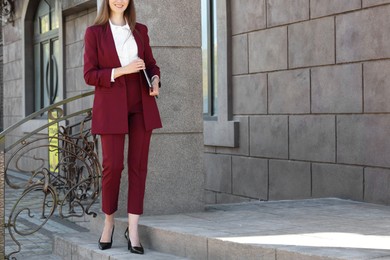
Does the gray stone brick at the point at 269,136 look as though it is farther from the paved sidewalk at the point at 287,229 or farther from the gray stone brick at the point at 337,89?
the paved sidewalk at the point at 287,229

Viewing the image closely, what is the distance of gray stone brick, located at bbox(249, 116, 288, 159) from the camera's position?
9648mm

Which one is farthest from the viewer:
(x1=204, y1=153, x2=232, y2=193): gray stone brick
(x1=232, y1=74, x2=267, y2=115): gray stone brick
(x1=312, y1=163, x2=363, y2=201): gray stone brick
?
(x1=204, y1=153, x2=232, y2=193): gray stone brick

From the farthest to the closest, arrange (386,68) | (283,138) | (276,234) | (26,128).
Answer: (26,128) → (283,138) → (386,68) → (276,234)

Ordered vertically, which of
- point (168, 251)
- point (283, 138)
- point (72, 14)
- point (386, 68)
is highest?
point (72, 14)

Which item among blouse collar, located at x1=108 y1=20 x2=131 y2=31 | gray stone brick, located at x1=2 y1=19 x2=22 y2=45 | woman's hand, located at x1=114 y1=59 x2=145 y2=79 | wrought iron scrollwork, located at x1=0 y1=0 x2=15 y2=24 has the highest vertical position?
wrought iron scrollwork, located at x1=0 y1=0 x2=15 y2=24

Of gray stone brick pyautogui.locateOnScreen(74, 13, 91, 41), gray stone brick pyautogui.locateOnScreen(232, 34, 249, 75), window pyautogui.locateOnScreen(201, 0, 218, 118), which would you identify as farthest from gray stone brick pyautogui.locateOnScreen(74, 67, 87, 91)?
gray stone brick pyautogui.locateOnScreen(232, 34, 249, 75)

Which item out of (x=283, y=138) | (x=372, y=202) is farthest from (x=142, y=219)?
(x=283, y=138)

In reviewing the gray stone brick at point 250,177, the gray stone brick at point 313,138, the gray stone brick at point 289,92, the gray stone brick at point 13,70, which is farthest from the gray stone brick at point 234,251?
the gray stone brick at point 13,70

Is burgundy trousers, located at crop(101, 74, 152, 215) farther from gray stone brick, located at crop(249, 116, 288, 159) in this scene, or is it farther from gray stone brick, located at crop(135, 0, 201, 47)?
gray stone brick, located at crop(249, 116, 288, 159)

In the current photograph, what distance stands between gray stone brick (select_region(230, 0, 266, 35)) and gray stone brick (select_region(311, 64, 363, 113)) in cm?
143

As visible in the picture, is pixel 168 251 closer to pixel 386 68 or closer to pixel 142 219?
pixel 142 219

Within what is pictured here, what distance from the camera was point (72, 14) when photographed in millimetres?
16766

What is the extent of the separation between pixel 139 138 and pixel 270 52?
4.15 metres

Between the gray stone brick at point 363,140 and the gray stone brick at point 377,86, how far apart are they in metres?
0.10
